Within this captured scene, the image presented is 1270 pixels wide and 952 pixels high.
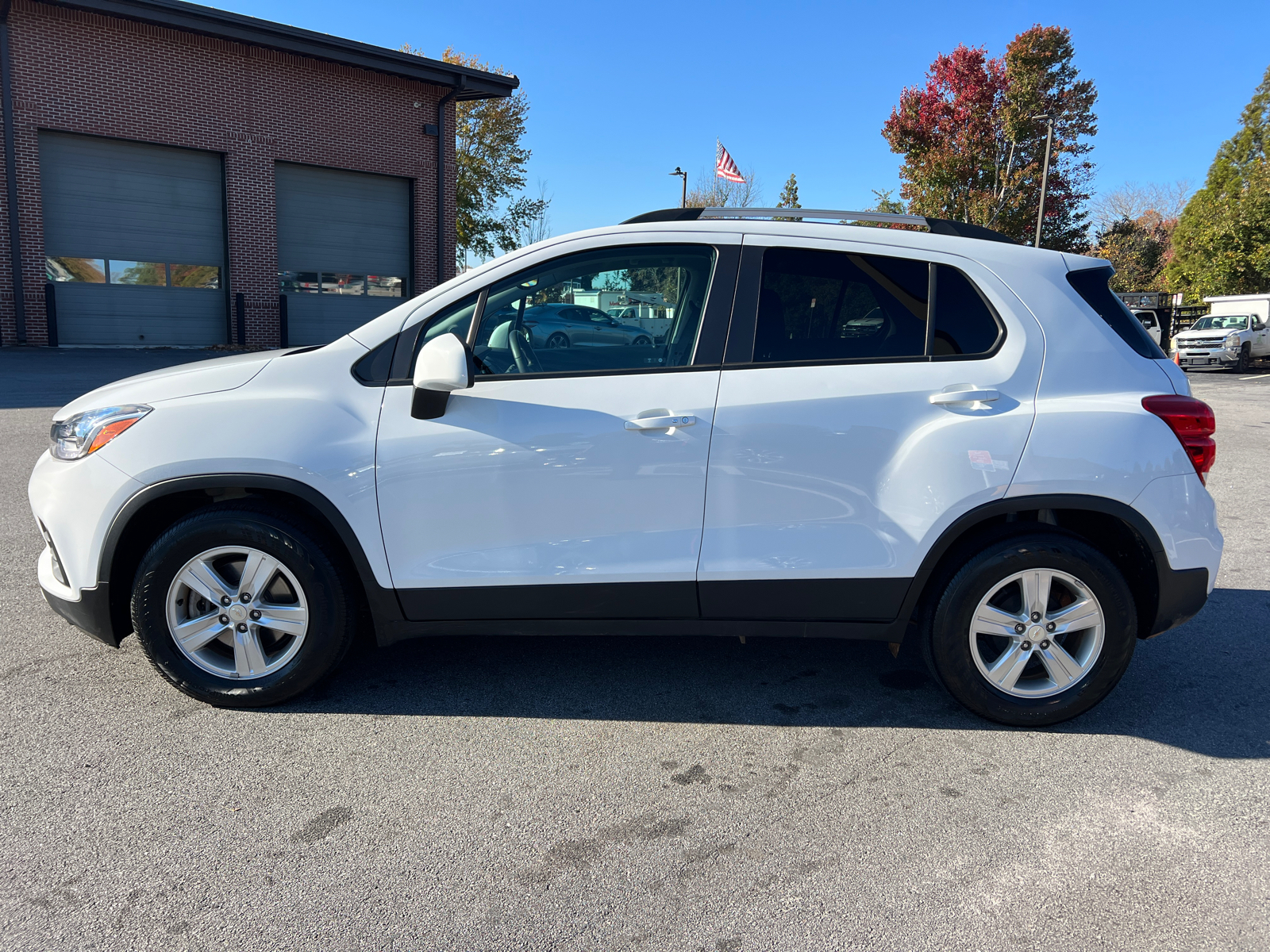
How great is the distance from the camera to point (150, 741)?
3281 millimetres

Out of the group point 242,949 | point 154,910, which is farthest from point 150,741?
point 242,949

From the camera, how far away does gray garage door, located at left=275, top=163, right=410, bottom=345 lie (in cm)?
2462

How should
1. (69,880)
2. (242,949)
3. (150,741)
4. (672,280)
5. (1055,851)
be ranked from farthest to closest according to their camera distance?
(672,280), (150,741), (1055,851), (69,880), (242,949)

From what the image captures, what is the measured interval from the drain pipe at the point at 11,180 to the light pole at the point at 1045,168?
26463 mm

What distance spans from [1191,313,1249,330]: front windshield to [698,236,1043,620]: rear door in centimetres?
3193

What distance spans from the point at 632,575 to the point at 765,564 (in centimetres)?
49

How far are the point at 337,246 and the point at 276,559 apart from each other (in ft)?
78.8

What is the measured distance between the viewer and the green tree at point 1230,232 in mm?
36875

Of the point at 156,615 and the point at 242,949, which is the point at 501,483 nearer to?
the point at 156,615

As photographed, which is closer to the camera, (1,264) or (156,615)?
(156,615)

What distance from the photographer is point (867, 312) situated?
3445mm

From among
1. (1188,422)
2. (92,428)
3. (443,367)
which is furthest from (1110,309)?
(92,428)

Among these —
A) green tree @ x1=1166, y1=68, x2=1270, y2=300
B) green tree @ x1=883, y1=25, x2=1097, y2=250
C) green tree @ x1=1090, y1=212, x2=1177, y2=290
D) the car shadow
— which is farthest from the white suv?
green tree @ x1=1090, y1=212, x2=1177, y2=290

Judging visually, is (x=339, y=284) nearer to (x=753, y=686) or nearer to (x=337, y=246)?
(x=337, y=246)
